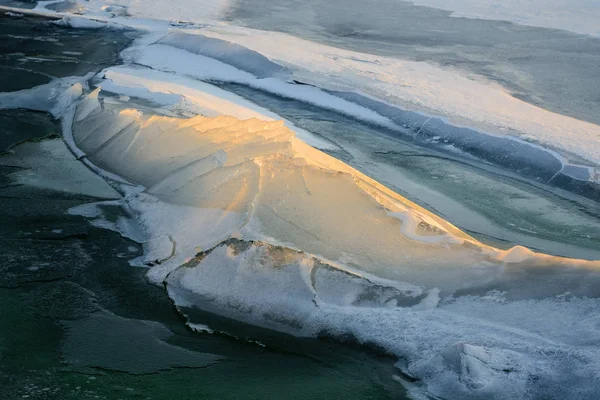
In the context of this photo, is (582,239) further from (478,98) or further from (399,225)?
(478,98)

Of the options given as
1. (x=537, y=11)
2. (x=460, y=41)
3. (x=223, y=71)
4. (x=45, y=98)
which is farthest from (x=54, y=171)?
→ (x=537, y=11)

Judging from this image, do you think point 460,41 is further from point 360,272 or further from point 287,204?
point 360,272

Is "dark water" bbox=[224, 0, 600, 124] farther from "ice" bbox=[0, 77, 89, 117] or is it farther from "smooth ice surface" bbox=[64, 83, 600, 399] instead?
"ice" bbox=[0, 77, 89, 117]

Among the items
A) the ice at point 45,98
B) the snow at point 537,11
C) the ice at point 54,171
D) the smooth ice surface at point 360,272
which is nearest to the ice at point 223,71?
the ice at point 45,98

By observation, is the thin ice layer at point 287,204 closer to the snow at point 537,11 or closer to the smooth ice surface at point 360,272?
the smooth ice surface at point 360,272

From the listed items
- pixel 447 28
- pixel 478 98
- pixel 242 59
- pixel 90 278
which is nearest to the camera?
pixel 90 278

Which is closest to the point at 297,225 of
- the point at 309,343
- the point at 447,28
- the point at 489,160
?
the point at 309,343
